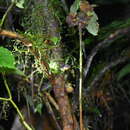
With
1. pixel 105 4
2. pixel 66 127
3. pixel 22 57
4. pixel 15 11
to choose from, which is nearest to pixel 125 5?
pixel 105 4

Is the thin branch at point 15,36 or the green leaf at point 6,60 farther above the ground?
the thin branch at point 15,36

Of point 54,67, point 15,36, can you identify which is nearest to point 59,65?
point 54,67

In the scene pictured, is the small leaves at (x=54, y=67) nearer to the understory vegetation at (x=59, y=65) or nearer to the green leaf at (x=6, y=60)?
the understory vegetation at (x=59, y=65)

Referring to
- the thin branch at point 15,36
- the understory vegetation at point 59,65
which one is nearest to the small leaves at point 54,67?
the understory vegetation at point 59,65

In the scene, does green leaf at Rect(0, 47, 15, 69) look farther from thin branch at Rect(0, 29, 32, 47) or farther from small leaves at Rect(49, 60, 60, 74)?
small leaves at Rect(49, 60, 60, 74)

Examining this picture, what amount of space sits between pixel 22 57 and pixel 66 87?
0.27 meters

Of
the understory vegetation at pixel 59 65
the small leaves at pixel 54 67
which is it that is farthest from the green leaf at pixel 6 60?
the small leaves at pixel 54 67

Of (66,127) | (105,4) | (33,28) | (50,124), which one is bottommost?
(50,124)

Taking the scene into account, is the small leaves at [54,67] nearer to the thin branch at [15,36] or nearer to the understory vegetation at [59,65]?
the understory vegetation at [59,65]

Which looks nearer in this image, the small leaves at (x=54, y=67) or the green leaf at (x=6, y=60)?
the green leaf at (x=6, y=60)

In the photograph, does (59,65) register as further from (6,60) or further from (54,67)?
(6,60)

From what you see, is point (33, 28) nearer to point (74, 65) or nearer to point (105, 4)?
point (74, 65)

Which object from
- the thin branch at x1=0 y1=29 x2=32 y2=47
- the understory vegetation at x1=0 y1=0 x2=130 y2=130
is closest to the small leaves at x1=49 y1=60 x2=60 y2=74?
the understory vegetation at x1=0 y1=0 x2=130 y2=130

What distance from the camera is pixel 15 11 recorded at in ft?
4.81
